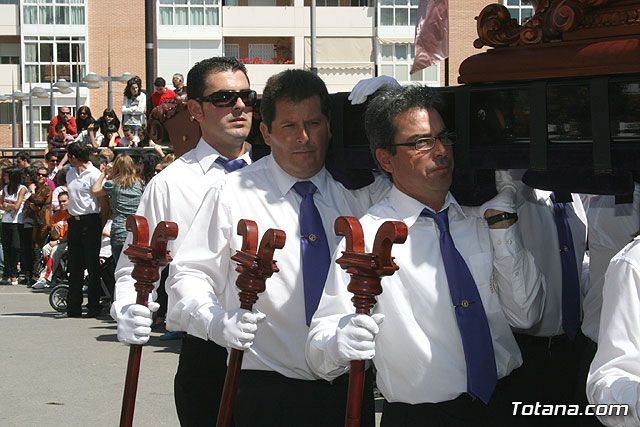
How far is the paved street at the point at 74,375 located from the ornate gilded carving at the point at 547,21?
13.6ft

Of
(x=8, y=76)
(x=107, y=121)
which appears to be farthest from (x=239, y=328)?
(x=8, y=76)

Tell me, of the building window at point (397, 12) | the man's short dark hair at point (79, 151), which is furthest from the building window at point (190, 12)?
the man's short dark hair at point (79, 151)

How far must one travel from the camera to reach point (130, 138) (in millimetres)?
15672

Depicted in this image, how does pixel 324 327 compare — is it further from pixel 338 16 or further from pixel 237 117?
pixel 338 16

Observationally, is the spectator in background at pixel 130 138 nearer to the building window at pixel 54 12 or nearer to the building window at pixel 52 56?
the building window at pixel 52 56

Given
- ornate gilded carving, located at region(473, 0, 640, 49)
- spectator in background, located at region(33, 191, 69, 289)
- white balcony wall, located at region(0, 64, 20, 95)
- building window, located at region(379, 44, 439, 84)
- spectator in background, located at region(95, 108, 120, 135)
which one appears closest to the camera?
ornate gilded carving, located at region(473, 0, 640, 49)

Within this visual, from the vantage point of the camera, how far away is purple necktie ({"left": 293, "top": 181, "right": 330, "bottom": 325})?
11.8ft

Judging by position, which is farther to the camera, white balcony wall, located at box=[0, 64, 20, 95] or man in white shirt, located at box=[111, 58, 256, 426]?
white balcony wall, located at box=[0, 64, 20, 95]

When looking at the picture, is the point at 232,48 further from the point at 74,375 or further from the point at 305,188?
the point at 305,188

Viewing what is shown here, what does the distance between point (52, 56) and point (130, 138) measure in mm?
29439

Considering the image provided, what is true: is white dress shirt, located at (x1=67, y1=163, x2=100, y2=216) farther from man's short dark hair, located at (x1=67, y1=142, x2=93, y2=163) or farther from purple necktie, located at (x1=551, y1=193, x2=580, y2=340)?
purple necktie, located at (x1=551, y1=193, x2=580, y2=340)

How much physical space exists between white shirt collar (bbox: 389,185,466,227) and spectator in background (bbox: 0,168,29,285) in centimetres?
1359

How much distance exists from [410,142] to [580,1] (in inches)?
28.5

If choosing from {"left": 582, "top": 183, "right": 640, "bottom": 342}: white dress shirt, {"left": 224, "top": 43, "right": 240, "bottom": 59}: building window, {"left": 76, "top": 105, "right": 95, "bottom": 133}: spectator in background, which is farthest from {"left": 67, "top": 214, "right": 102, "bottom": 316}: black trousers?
{"left": 224, "top": 43, "right": 240, "bottom": 59}: building window
